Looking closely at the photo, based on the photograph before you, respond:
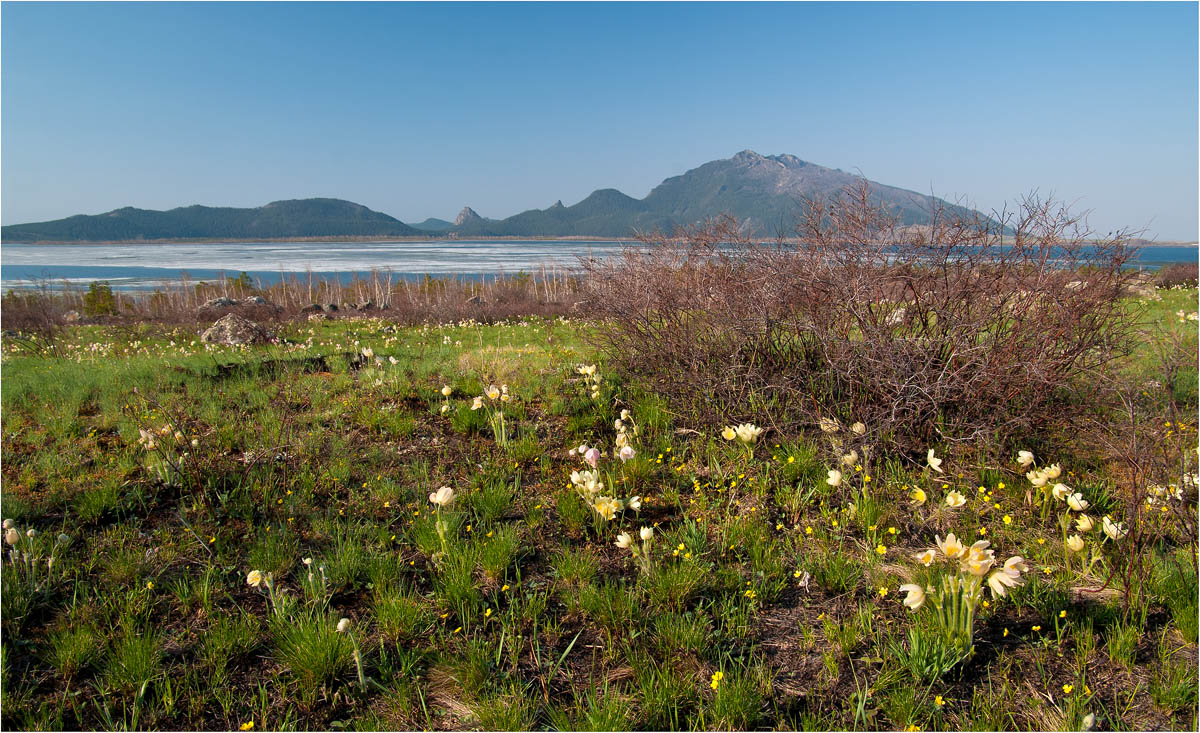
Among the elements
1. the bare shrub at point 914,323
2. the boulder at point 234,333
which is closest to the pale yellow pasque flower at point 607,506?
the bare shrub at point 914,323

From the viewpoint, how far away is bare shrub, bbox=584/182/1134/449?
12.4ft

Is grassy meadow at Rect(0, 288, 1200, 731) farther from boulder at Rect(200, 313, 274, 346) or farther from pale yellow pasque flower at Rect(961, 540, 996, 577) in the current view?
boulder at Rect(200, 313, 274, 346)

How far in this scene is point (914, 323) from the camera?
4.04 m

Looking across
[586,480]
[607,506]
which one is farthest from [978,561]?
[586,480]

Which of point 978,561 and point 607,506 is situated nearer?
point 978,561

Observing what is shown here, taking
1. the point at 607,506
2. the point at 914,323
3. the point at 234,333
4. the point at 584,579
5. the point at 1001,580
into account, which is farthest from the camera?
the point at 234,333

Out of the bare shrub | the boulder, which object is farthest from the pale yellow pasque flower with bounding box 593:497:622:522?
the boulder

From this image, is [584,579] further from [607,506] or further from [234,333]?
[234,333]

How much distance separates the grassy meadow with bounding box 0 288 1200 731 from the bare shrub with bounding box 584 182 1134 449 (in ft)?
0.98

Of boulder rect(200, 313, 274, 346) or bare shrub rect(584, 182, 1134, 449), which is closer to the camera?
bare shrub rect(584, 182, 1134, 449)

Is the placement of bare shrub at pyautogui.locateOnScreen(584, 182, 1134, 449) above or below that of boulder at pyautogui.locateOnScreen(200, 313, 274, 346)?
above

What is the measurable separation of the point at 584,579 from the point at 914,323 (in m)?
2.96

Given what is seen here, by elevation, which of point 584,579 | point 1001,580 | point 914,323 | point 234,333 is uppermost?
point 914,323

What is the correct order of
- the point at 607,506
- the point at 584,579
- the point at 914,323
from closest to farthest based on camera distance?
the point at 584,579
the point at 607,506
the point at 914,323
